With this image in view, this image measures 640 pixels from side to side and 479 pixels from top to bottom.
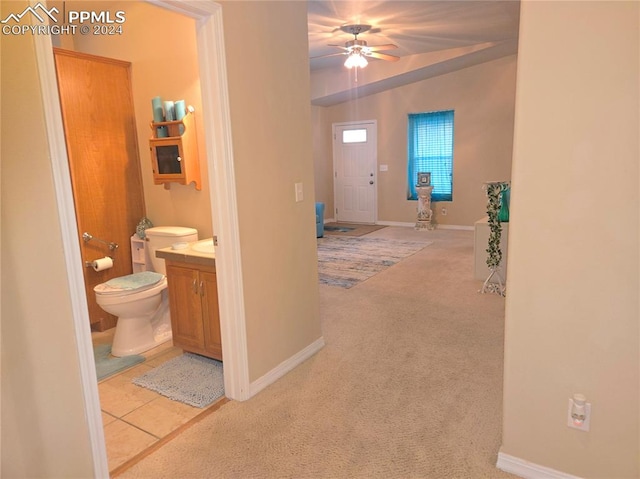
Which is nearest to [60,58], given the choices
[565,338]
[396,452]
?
[396,452]

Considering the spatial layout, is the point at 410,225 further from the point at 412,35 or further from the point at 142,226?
the point at 142,226

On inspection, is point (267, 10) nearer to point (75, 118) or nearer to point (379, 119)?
point (75, 118)

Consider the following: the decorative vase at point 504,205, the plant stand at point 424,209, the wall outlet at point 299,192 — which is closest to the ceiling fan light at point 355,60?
the decorative vase at point 504,205

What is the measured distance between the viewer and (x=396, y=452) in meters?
1.94

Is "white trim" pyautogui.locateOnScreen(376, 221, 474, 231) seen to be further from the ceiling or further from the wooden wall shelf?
the wooden wall shelf

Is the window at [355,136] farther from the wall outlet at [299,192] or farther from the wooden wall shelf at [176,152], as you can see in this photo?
the wall outlet at [299,192]

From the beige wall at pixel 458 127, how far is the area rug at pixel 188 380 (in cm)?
587

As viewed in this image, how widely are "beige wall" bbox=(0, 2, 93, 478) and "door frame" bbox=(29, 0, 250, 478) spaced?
26 mm

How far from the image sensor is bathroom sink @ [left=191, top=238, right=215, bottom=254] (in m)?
2.70

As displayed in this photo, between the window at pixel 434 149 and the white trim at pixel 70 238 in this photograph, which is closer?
the white trim at pixel 70 238

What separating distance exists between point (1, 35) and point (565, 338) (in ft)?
7.09

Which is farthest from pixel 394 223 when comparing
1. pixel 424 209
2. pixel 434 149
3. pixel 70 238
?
pixel 70 238

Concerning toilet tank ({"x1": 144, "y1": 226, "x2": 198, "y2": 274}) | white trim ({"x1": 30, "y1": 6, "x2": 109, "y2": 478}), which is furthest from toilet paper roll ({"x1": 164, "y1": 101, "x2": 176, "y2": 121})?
white trim ({"x1": 30, "y1": 6, "x2": 109, "y2": 478})

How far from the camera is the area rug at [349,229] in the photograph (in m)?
7.67
